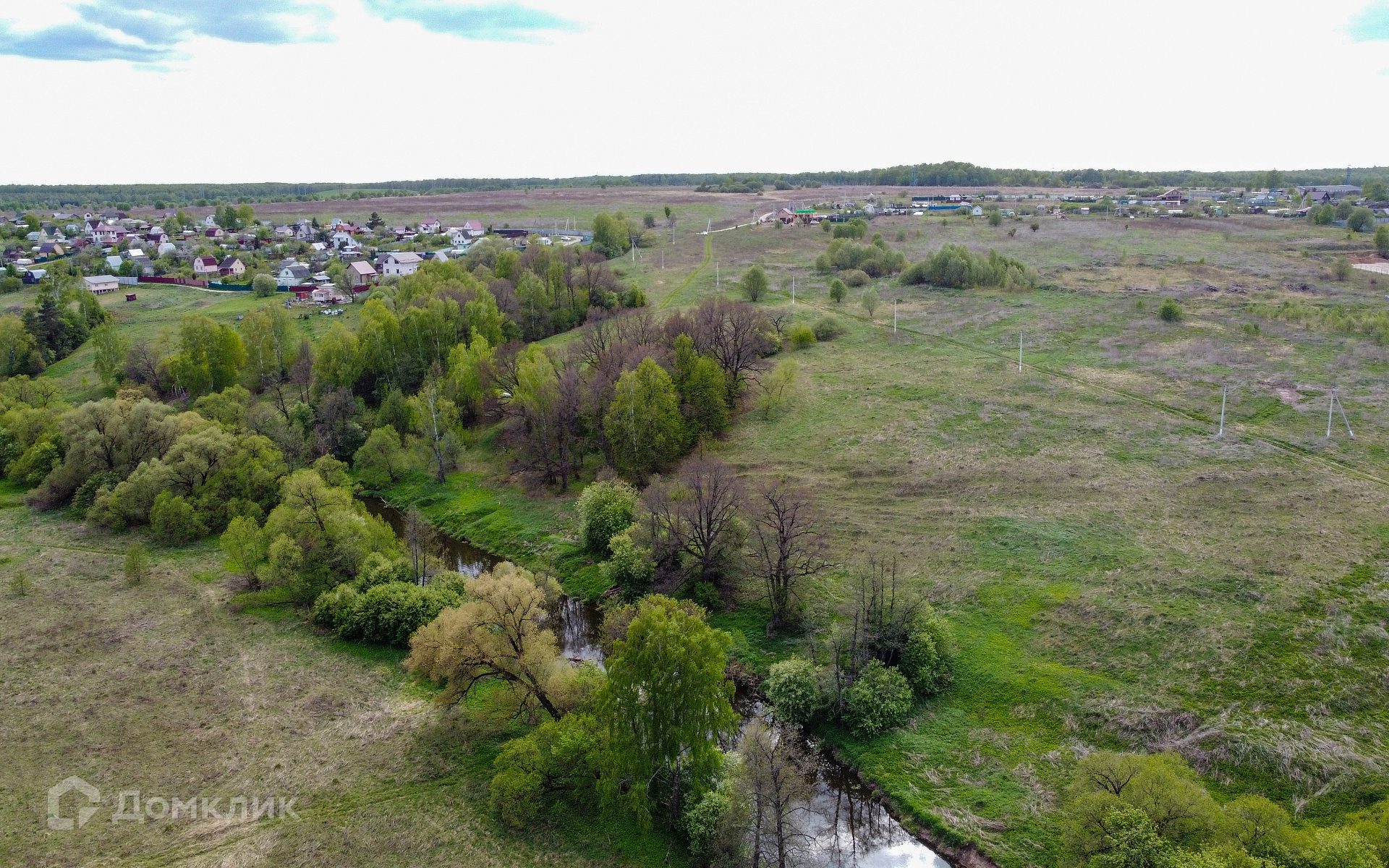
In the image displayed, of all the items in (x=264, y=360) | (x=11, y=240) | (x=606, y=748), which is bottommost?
(x=606, y=748)

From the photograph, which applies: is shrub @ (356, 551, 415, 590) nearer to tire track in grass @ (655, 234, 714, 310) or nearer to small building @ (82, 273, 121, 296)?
tire track in grass @ (655, 234, 714, 310)

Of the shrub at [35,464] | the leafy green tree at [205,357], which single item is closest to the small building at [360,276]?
the leafy green tree at [205,357]

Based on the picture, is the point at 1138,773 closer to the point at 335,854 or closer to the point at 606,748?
the point at 606,748

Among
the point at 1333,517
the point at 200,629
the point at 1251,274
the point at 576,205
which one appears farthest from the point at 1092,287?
the point at 576,205

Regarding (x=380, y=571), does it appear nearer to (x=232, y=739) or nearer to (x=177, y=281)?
(x=232, y=739)

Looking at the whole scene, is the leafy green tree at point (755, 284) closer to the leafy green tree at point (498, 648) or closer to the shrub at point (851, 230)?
the shrub at point (851, 230)

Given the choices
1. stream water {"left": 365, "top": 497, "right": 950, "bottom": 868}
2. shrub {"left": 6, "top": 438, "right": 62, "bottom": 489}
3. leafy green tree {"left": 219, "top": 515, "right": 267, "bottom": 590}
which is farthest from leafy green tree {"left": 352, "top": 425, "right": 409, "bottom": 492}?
stream water {"left": 365, "top": 497, "right": 950, "bottom": 868}
